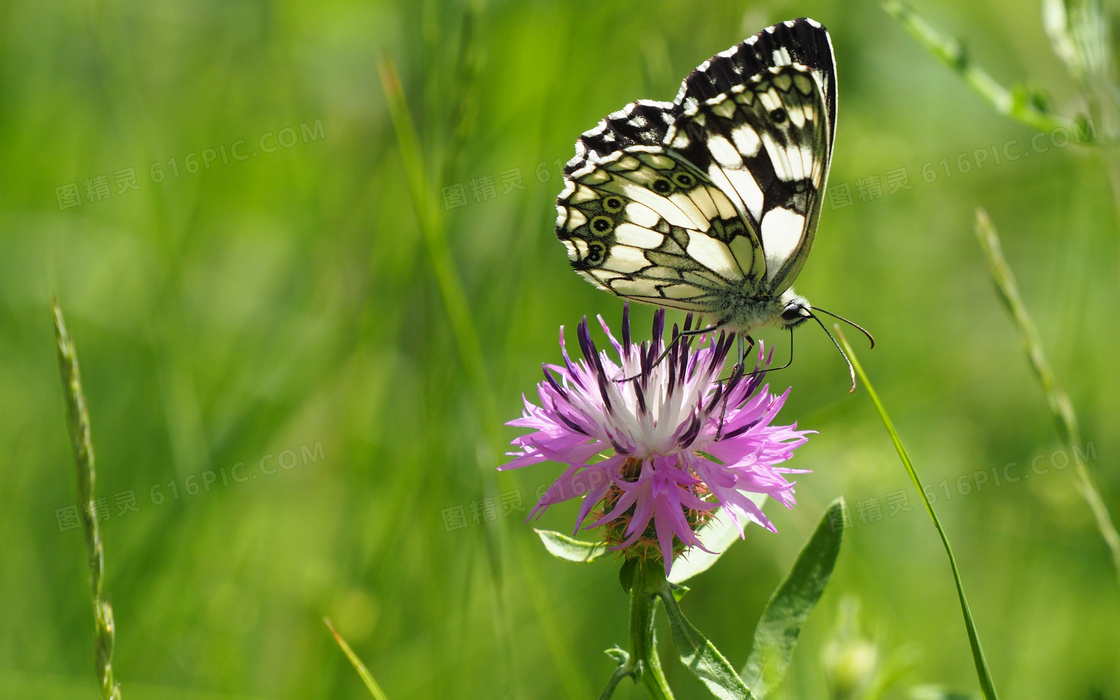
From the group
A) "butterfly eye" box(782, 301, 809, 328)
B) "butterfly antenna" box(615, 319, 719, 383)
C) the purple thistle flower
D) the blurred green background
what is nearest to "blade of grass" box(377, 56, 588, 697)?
the blurred green background

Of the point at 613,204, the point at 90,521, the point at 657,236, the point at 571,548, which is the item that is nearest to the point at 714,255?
the point at 657,236

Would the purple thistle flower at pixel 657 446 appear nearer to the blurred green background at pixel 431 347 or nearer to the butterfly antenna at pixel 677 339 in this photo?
the butterfly antenna at pixel 677 339

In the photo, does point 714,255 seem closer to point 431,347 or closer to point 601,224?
point 601,224

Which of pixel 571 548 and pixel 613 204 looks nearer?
pixel 571 548

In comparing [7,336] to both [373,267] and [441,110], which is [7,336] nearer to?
[373,267]

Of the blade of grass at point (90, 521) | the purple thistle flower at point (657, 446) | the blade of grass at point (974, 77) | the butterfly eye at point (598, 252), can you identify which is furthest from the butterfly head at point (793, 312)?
the blade of grass at point (90, 521)

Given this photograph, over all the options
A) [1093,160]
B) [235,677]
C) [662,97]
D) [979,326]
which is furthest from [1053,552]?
[235,677]
